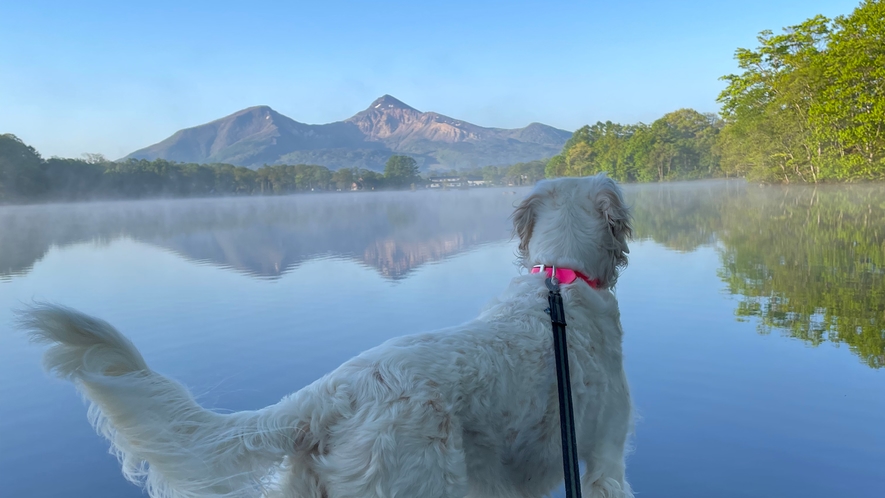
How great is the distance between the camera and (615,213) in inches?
95.0

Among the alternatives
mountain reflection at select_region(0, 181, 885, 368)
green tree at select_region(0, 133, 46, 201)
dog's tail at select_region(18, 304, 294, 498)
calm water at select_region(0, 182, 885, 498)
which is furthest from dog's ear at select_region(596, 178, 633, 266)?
green tree at select_region(0, 133, 46, 201)

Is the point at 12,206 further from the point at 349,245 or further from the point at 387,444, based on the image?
the point at 387,444

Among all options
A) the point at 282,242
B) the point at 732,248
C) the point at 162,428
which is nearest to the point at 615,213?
the point at 162,428

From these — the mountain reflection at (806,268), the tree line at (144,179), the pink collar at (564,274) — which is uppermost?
the tree line at (144,179)

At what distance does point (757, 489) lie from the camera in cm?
289

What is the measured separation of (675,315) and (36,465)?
550 centimetres

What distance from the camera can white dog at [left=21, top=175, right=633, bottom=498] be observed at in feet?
4.75

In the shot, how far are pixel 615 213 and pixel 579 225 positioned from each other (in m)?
0.16

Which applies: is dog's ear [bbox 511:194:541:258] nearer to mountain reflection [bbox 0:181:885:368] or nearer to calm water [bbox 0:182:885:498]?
mountain reflection [bbox 0:181:885:368]

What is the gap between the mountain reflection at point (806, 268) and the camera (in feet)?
17.5

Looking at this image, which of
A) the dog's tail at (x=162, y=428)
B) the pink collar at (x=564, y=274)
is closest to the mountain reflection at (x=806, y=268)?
the pink collar at (x=564, y=274)

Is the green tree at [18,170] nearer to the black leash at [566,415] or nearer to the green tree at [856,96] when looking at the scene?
the black leash at [566,415]

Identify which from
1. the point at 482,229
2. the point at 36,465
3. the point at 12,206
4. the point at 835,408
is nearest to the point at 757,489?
the point at 835,408

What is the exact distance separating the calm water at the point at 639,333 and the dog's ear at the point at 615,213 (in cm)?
136
